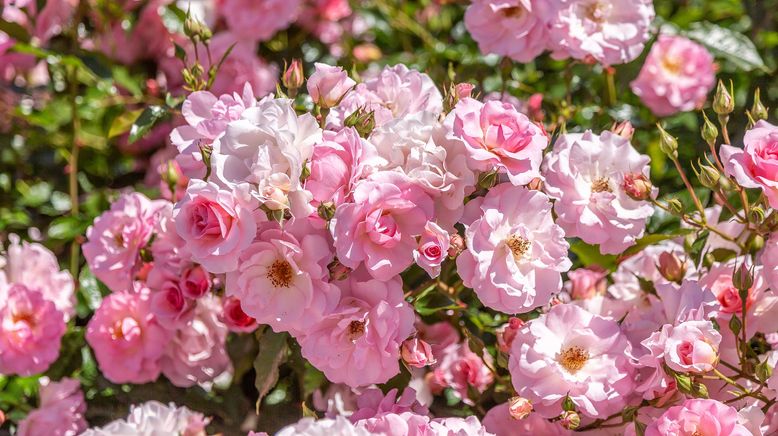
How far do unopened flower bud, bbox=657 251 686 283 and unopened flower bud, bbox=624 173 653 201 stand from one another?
13 cm

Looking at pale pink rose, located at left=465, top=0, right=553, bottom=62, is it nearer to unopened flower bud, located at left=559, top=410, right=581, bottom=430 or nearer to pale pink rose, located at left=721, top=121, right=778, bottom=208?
pale pink rose, located at left=721, top=121, right=778, bottom=208

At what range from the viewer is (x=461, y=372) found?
113cm

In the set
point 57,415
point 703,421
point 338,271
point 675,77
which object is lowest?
point 57,415

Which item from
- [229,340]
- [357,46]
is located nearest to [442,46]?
[357,46]

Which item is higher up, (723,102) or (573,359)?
(723,102)

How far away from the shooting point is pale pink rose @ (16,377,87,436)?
117cm

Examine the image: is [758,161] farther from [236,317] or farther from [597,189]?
[236,317]

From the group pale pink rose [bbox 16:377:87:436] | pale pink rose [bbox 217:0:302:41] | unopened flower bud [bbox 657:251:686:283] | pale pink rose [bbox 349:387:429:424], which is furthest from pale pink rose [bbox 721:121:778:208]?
pale pink rose [bbox 217:0:302:41]

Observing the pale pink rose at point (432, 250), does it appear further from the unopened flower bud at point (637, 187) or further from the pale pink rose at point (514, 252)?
the unopened flower bud at point (637, 187)

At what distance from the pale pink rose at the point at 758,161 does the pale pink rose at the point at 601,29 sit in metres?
0.29

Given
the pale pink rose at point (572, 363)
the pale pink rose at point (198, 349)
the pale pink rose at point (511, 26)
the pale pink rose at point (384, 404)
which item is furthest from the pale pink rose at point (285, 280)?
the pale pink rose at point (511, 26)

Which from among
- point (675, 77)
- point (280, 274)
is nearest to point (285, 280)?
point (280, 274)

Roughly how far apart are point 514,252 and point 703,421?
23cm

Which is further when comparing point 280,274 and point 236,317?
point 236,317
